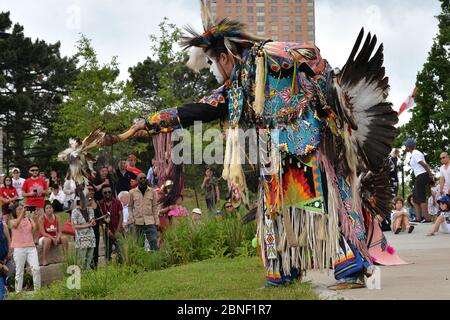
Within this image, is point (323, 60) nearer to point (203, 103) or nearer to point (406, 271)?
point (203, 103)

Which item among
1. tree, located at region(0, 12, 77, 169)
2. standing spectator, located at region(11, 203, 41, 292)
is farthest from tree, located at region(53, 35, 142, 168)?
standing spectator, located at region(11, 203, 41, 292)

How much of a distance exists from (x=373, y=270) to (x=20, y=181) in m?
11.5

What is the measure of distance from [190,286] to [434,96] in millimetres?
31984

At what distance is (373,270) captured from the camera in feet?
18.3

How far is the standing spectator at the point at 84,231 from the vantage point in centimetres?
1119

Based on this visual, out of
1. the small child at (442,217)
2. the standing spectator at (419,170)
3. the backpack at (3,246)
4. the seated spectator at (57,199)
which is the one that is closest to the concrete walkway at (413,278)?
the small child at (442,217)

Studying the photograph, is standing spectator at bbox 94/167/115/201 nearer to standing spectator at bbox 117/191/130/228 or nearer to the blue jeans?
standing spectator at bbox 117/191/130/228

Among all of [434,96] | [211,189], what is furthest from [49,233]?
[434,96]

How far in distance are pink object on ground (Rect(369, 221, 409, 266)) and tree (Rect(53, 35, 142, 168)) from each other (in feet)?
66.7

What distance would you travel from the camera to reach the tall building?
6410 millimetres

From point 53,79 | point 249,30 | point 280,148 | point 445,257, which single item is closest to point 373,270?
point 280,148

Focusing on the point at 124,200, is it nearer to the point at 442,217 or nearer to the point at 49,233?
the point at 49,233

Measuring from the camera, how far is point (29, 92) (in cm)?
3697

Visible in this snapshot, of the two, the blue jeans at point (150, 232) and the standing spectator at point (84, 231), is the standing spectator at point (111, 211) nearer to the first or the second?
the blue jeans at point (150, 232)
